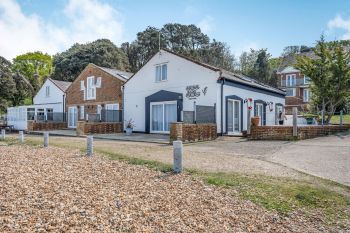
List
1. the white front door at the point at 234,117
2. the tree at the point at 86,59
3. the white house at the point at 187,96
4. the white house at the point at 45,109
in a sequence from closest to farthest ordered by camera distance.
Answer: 1. the white house at the point at 187,96
2. the white front door at the point at 234,117
3. the white house at the point at 45,109
4. the tree at the point at 86,59

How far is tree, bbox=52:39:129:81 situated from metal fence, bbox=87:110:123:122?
969 inches

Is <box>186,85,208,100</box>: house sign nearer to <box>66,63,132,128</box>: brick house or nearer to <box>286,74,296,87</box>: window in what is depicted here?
<box>66,63,132,128</box>: brick house

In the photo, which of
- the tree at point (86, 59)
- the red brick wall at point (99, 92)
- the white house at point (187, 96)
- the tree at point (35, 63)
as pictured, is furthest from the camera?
the tree at point (35, 63)

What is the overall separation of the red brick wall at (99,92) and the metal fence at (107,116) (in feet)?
2.92

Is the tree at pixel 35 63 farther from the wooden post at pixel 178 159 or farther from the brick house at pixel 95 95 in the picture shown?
the wooden post at pixel 178 159

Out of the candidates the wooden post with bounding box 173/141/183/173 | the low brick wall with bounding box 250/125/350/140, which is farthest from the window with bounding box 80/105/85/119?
the wooden post with bounding box 173/141/183/173

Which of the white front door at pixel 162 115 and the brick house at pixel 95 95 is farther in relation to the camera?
the brick house at pixel 95 95

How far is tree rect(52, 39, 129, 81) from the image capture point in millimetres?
48500

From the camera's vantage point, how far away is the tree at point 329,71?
1953cm

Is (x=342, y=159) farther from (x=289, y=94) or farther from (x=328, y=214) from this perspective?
(x=289, y=94)

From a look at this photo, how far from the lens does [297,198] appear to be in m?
5.36

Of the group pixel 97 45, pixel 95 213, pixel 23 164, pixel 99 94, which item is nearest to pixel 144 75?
pixel 99 94

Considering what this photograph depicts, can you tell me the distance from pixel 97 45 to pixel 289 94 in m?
33.0

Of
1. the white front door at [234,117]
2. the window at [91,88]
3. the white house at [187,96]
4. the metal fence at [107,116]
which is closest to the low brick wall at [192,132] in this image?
the white house at [187,96]
